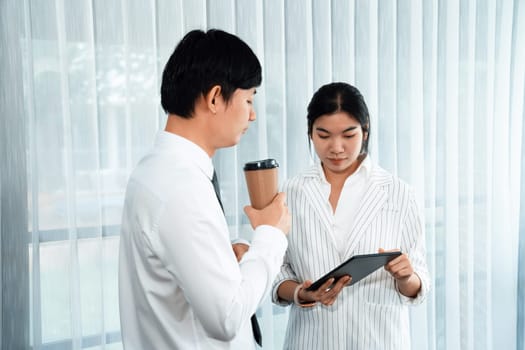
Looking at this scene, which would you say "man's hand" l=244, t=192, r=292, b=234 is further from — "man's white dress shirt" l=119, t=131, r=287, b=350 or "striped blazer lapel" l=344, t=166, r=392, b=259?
"striped blazer lapel" l=344, t=166, r=392, b=259

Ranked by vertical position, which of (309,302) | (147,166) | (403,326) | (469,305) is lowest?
(469,305)

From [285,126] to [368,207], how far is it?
63 centimetres

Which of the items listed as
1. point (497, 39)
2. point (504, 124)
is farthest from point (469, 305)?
point (497, 39)

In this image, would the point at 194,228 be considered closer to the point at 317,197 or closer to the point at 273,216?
the point at 273,216

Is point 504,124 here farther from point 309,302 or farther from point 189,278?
point 189,278

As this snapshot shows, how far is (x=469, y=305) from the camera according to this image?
A: 247 centimetres

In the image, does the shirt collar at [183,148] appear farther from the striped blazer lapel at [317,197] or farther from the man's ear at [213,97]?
the striped blazer lapel at [317,197]

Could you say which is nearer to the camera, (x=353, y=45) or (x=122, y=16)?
(x=122, y=16)

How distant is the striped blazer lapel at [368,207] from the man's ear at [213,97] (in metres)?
0.68

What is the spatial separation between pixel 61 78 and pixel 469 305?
2109 millimetres

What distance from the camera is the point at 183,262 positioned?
2.76ft

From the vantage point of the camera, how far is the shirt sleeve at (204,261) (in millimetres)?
836

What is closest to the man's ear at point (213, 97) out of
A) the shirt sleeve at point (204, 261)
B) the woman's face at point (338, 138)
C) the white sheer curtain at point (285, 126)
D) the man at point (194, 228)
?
the man at point (194, 228)

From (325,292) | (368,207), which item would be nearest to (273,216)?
(325,292)
